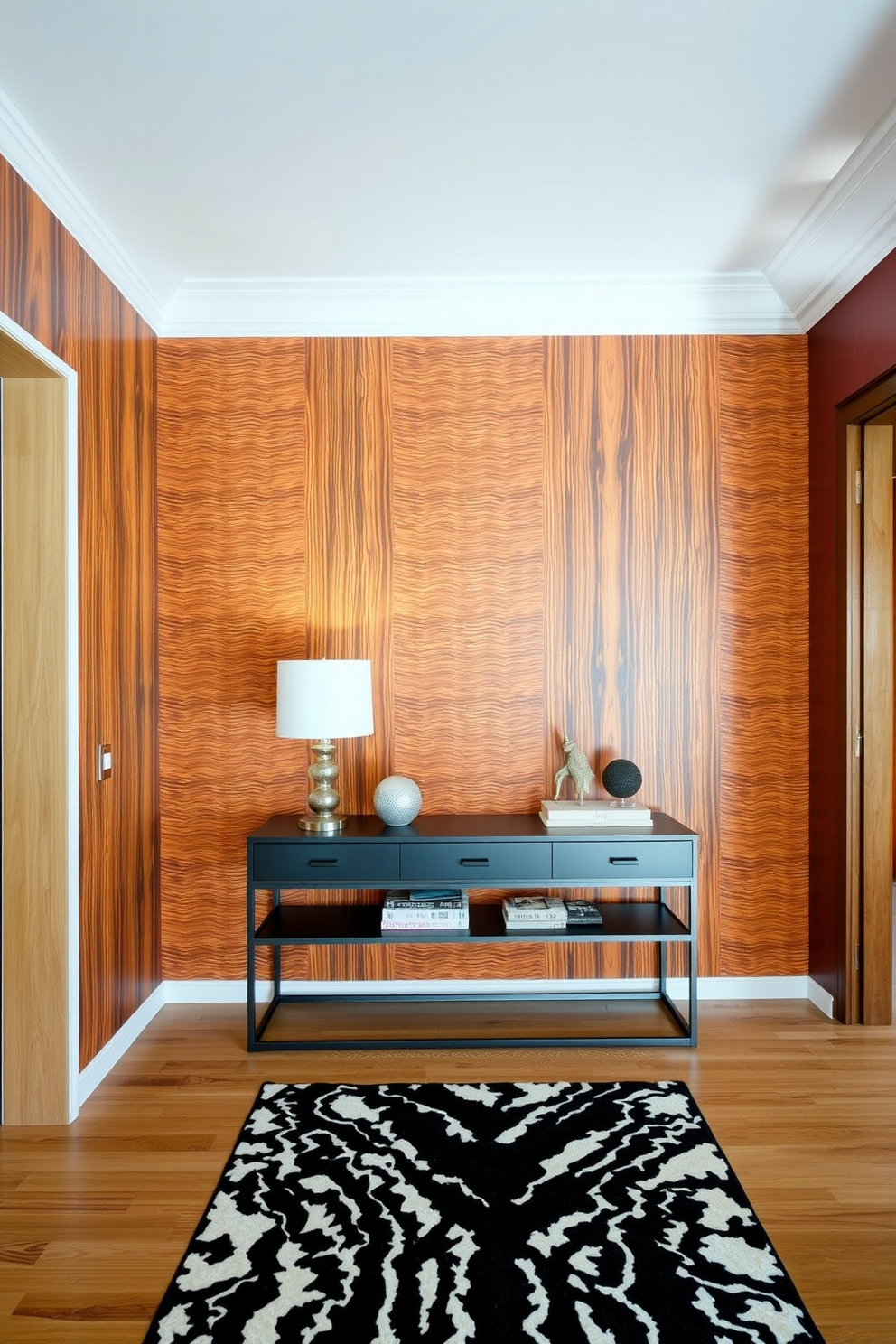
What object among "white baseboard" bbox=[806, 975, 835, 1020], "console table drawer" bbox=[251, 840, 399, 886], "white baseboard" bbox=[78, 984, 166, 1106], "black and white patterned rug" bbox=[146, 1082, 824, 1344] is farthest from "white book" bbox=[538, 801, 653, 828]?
"white baseboard" bbox=[78, 984, 166, 1106]

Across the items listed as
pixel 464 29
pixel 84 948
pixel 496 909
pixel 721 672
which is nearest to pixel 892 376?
pixel 721 672

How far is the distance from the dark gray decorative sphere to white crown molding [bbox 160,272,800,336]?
66.4 inches

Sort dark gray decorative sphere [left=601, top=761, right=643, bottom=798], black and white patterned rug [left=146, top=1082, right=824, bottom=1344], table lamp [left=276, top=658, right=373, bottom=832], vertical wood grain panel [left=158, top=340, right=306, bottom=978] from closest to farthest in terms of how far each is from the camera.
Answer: black and white patterned rug [left=146, top=1082, right=824, bottom=1344] < table lamp [left=276, top=658, right=373, bottom=832] < dark gray decorative sphere [left=601, top=761, right=643, bottom=798] < vertical wood grain panel [left=158, top=340, right=306, bottom=978]

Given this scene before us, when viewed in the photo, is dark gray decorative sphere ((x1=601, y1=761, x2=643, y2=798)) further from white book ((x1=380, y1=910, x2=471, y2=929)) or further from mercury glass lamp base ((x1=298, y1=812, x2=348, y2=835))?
mercury glass lamp base ((x1=298, y1=812, x2=348, y2=835))

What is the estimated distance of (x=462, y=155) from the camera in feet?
8.09

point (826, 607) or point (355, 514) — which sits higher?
point (355, 514)

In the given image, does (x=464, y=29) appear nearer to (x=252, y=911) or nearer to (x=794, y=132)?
(x=794, y=132)

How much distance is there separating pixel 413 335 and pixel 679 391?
106cm

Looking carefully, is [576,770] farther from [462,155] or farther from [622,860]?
[462,155]

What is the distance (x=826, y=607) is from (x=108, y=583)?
2.57m

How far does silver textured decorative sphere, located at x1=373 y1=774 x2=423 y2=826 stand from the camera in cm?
310

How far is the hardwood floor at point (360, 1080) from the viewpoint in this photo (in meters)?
1.85

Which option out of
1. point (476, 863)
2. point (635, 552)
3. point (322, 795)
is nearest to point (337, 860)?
point (322, 795)

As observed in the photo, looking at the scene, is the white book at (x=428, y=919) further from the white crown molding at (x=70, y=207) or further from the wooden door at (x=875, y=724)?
the white crown molding at (x=70, y=207)
